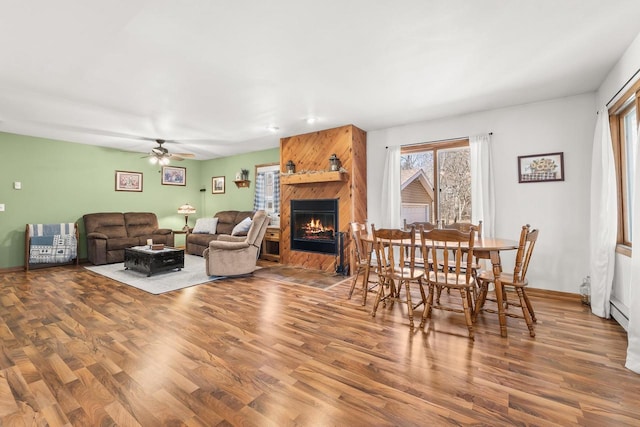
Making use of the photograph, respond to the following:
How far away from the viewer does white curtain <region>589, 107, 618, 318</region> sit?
3002 mm

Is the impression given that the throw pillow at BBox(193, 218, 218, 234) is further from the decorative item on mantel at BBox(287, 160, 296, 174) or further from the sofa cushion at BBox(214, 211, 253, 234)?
the decorative item on mantel at BBox(287, 160, 296, 174)

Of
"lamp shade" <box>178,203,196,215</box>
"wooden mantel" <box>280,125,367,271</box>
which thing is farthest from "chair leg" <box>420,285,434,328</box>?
"lamp shade" <box>178,203,196,215</box>

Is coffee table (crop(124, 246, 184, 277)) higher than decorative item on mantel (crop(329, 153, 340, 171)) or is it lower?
lower

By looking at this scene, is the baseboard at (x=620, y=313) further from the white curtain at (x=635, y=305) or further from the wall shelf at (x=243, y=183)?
the wall shelf at (x=243, y=183)

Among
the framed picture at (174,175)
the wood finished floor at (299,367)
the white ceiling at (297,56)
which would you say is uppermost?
the white ceiling at (297,56)

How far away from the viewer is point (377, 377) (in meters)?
1.96

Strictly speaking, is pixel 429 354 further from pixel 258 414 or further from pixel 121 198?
pixel 121 198

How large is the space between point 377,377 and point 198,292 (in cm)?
284

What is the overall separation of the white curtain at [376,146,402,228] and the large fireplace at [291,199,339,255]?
880mm

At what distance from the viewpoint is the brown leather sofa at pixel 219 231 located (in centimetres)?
673

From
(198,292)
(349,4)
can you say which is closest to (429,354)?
(349,4)

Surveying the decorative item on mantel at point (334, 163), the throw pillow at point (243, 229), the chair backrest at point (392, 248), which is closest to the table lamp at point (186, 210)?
the throw pillow at point (243, 229)

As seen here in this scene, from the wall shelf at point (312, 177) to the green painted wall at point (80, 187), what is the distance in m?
1.50

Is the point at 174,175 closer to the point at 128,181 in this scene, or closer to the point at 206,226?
the point at 128,181
